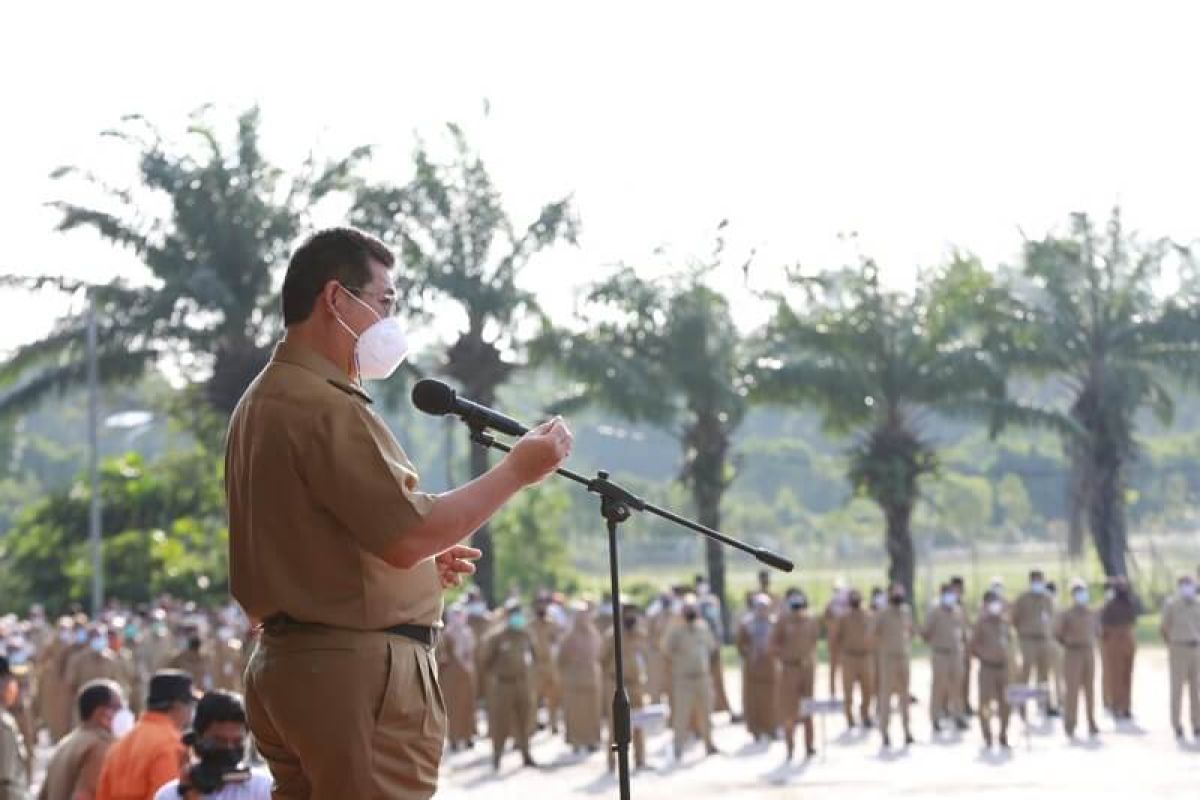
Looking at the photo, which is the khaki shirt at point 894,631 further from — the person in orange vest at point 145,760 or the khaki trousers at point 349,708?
the khaki trousers at point 349,708

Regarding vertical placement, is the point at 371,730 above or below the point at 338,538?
below

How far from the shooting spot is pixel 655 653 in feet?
94.7

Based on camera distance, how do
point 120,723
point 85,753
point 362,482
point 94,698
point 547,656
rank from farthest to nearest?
point 547,656, point 120,723, point 94,698, point 85,753, point 362,482

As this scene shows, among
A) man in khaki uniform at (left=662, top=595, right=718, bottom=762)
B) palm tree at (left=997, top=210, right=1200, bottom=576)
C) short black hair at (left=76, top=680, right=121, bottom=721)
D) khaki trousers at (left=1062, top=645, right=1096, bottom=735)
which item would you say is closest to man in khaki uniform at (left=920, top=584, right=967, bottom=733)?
khaki trousers at (left=1062, top=645, right=1096, bottom=735)

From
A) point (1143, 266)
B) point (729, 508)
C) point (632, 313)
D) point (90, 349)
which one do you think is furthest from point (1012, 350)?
point (729, 508)

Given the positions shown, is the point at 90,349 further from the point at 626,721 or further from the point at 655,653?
the point at 626,721

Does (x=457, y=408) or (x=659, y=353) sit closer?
(x=457, y=408)

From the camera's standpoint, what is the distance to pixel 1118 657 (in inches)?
1045

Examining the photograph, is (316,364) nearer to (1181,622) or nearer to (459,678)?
(1181,622)

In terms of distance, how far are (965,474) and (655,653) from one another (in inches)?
1874

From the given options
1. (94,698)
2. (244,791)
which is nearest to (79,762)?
(94,698)

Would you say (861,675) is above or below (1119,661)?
below

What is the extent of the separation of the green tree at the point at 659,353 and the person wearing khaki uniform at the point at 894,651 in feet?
31.9

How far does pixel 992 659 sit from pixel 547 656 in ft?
22.7
